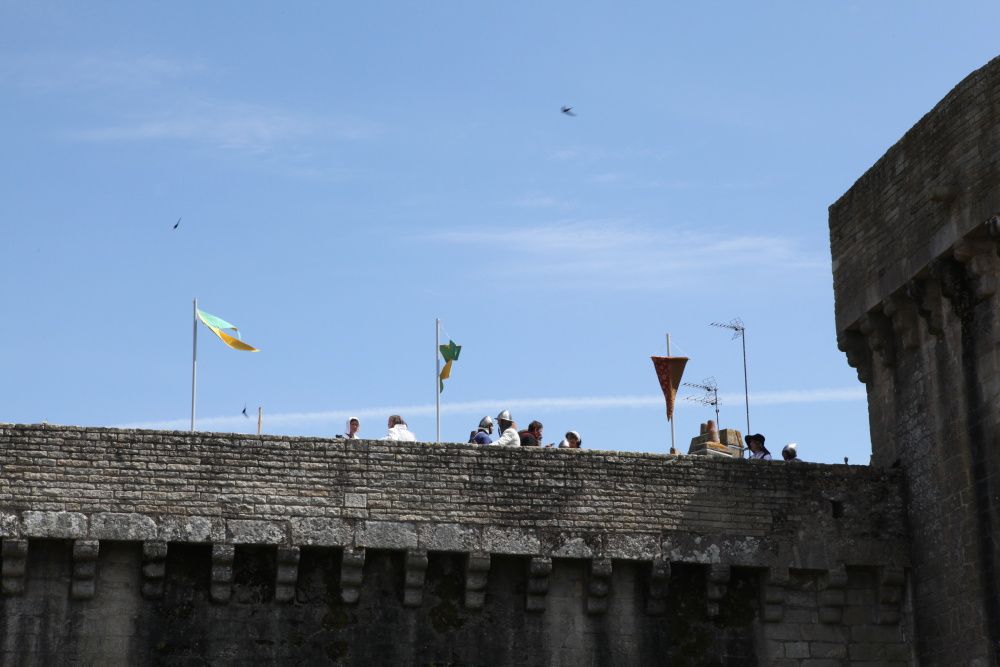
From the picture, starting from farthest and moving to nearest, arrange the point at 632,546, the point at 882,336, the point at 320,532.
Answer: the point at 882,336
the point at 632,546
the point at 320,532

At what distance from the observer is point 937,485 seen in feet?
57.9

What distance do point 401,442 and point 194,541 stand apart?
2047 mm

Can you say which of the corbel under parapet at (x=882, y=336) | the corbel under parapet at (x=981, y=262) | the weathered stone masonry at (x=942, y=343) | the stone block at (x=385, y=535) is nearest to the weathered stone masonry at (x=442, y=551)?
the stone block at (x=385, y=535)

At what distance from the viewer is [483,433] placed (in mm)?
19328

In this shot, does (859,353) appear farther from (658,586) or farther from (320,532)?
(320,532)

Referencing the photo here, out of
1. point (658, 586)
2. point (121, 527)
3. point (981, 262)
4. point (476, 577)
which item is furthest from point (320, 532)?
point (981, 262)

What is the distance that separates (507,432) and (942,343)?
4144 mm

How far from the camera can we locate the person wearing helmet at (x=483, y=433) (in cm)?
1911

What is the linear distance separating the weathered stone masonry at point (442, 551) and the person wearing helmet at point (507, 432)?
111cm

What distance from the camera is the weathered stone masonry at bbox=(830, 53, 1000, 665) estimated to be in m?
16.8

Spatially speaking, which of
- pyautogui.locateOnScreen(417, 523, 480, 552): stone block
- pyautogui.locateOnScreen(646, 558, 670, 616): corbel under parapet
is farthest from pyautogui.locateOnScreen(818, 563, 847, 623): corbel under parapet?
pyautogui.locateOnScreen(417, 523, 480, 552): stone block

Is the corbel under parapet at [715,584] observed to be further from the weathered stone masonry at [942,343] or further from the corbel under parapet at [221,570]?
the corbel under parapet at [221,570]

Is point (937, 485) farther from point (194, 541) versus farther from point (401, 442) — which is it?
point (194, 541)

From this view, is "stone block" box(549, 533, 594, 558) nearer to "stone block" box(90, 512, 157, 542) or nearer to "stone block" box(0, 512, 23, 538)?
"stone block" box(90, 512, 157, 542)
